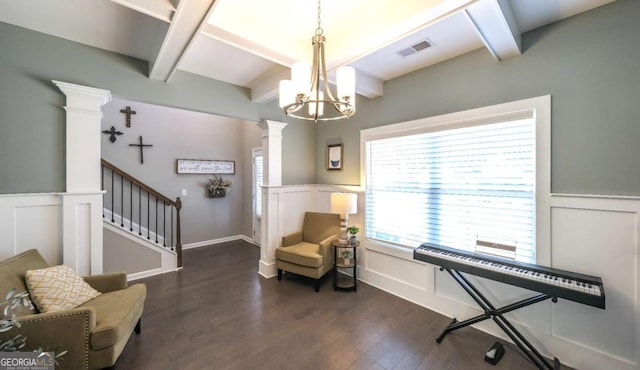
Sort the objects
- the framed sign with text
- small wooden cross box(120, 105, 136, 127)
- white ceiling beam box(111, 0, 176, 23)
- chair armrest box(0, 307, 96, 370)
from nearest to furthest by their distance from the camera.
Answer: chair armrest box(0, 307, 96, 370)
white ceiling beam box(111, 0, 176, 23)
small wooden cross box(120, 105, 136, 127)
the framed sign with text

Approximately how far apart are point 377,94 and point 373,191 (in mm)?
1250

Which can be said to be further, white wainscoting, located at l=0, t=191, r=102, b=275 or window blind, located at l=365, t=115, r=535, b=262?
window blind, located at l=365, t=115, r=535, b=262

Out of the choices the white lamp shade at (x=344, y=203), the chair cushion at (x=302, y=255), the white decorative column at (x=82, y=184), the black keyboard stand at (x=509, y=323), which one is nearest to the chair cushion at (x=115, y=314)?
the white decorative column at (x=82, y=184)

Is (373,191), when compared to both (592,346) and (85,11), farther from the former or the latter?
(85,11)

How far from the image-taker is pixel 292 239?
12.3ft

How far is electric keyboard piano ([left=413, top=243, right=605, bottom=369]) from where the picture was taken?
165 cm

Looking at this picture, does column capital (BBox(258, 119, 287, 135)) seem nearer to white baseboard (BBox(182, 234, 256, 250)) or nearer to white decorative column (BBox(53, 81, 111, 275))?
white decorative column (BBox(53, 81, 111, 275))

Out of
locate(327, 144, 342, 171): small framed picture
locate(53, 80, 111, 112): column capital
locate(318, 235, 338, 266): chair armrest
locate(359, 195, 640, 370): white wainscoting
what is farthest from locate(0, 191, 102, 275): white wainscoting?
locate(359, 195, 640, 370): white wainscoting

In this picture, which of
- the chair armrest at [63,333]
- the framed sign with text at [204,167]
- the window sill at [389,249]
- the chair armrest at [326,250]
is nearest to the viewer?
the chair armrest at [63,333]

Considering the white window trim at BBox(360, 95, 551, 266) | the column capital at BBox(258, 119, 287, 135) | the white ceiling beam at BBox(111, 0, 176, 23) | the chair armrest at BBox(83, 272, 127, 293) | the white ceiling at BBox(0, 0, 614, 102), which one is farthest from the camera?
the column capital at BBox(258, 119, 287, 135)

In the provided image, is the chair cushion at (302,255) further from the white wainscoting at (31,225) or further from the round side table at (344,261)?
the white wainscoting at (31,225)

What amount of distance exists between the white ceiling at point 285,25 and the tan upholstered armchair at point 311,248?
219 centimetres

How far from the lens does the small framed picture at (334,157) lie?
12.3ft

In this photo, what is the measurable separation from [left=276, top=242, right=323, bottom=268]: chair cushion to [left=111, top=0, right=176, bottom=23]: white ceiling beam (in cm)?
268
